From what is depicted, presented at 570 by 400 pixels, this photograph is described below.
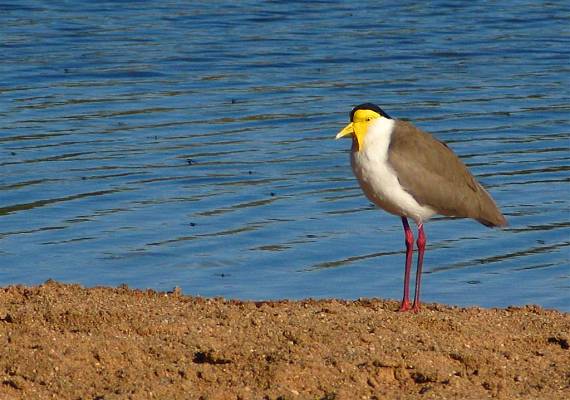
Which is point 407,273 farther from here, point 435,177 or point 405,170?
point 405,170

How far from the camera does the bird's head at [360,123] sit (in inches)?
340

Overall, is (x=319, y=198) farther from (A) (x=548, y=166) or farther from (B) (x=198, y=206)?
(A) (x=548, y=166)

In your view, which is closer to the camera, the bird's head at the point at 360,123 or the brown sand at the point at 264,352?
the brown sand at the point at 264,352

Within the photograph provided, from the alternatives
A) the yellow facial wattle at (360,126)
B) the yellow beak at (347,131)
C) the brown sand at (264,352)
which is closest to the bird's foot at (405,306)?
the brown sand at (264,352)

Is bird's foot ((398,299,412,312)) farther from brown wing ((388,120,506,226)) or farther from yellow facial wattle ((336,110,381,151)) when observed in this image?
yellow facial wattle ((336,110,381,151))

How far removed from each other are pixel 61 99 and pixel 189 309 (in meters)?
9.28

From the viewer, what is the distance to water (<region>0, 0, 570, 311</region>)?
1065 cm

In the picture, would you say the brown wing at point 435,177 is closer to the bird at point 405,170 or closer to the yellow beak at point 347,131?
the bird at point 405,170

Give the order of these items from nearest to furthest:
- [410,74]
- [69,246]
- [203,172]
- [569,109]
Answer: [69,246] → [203,172] → [569,109] → [410,74]

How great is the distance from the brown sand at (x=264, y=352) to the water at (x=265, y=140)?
2107mm

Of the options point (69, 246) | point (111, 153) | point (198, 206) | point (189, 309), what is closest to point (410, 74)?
point (111, 153)

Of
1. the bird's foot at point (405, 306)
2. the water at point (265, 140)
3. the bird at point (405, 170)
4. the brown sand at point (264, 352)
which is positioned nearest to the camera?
the brown sand at point (264, 352)

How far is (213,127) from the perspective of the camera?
15445 mm

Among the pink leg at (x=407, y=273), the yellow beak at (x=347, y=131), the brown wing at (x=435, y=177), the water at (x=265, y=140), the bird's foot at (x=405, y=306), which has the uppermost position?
the yellow beak at (x=347, y=131)
